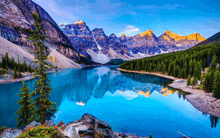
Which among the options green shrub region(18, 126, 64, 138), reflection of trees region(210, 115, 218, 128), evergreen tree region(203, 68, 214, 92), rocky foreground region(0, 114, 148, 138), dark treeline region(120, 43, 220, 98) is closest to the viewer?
green shrub region(18, 126, 64, 138)

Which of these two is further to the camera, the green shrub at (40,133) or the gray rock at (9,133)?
the gray rock at (9,133)

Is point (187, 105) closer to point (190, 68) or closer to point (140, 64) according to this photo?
point (190, 68)

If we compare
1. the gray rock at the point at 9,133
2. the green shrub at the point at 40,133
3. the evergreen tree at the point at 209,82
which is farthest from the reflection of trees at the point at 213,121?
the gray rock at the point at 9,133

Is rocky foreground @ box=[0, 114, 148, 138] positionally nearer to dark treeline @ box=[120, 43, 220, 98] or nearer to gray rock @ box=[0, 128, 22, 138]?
gray rock @ box=[0, 128, 22, 138]

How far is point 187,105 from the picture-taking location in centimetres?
2466

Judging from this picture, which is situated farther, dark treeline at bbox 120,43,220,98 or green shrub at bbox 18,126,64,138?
dark treeline at bbox 120,43,220,98

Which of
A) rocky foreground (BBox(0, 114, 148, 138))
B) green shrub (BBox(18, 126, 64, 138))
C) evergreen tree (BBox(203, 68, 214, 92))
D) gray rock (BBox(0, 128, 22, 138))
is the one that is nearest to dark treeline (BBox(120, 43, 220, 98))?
evergreen tree (BBox(203, 68, 214, 92))

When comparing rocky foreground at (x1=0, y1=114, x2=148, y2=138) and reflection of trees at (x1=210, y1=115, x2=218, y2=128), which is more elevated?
rocky foreground at (x1=0, y1=114, x2=148, y2=138)

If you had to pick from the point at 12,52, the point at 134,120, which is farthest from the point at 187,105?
the point at 12,52

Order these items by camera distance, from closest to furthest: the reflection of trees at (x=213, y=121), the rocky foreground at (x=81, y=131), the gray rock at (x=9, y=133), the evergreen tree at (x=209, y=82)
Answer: the gray rock at (x=9, y=133)
the rocky foreground at (x=81, y=131)
the reflection of trees at (x=213, y=121)
the evergreen tree at (x=209, y=82)

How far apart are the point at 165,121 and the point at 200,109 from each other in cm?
924

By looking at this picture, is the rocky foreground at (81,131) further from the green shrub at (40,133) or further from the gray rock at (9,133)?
the green shrub at (40,133)

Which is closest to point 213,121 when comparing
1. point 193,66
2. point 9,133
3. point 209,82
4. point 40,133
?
point 209,82

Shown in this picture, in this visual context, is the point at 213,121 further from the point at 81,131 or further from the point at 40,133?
the point at 40,133
